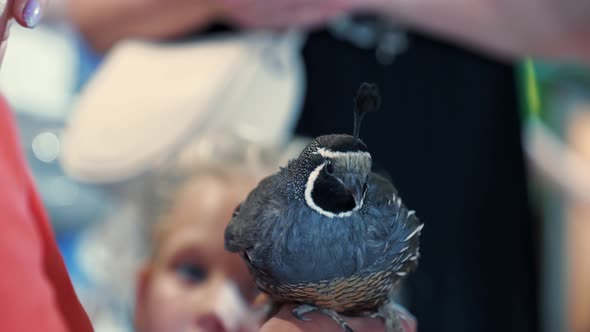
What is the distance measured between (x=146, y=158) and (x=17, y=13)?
0.42 m

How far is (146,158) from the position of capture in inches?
27.1

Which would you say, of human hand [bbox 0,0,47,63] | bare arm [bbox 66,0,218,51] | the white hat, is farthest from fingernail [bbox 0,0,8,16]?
bare arm [bbox 66,0,218,51]

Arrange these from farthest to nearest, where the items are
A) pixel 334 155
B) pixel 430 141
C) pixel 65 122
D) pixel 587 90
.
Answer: pixel 587 90 → pixel 65 122 → pixel 430 141 → pixel 334 155

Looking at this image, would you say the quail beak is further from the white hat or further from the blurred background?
the white hat

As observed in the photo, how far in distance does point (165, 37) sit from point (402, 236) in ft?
2.42

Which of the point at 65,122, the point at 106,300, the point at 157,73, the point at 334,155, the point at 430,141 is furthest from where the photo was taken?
the point at 157,73

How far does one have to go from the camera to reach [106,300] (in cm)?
35

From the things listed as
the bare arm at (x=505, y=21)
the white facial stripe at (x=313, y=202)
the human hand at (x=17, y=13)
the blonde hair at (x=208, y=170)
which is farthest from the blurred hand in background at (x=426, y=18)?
the white facial stripe at (x=313, y=202)

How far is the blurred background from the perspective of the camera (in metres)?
0.43

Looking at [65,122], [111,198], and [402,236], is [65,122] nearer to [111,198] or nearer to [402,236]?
[111,198]

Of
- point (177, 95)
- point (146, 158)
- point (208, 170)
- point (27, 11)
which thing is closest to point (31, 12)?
point (27, 11)

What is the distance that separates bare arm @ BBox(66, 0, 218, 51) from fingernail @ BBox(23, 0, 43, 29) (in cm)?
49

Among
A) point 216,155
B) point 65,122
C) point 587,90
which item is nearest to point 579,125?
point 587,90

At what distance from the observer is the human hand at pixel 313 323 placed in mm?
227
